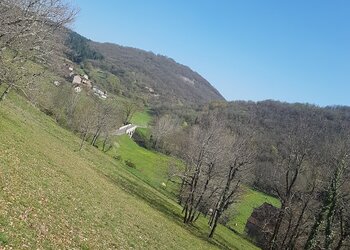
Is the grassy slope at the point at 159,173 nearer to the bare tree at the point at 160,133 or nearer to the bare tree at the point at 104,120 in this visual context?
the bare tree at the point at 104,120

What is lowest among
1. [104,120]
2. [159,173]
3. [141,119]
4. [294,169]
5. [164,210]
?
[164,210]

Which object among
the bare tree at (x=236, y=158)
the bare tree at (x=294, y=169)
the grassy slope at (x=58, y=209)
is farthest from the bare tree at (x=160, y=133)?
the grassy slope at (x=58, y=209)

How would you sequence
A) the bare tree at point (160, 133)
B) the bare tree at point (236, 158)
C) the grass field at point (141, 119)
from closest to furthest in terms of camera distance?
the bare tree at point (236, 158)
the bare tree at point (160, 133)
the grass field at point (141, 119)

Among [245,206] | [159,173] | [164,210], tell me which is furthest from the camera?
[245,206]

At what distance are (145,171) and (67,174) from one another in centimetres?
6108

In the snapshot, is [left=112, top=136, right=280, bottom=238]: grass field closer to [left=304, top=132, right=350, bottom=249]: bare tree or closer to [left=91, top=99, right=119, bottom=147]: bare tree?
[left=91, top=99, right=119, bottom=147]: bare tree

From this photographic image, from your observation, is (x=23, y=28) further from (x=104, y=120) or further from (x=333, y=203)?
(x=104, y=120)

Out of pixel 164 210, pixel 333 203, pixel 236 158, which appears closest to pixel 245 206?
pixel 164 210

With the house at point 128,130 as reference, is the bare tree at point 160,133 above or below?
above

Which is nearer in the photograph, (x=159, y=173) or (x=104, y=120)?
(x=104, y=120)

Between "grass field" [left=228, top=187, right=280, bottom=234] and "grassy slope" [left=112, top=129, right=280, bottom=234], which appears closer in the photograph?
"grass field" [left=228, top=187, right=280, bottom=234]

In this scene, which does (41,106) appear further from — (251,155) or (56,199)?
(56,199)

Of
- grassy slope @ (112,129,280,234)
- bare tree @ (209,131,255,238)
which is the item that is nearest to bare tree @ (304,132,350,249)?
bare tree @ (209,131,255,238)

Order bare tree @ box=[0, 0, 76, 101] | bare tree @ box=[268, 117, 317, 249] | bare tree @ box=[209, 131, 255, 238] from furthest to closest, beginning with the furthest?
bare tree @ box=[209, 131, 255, 238] → bare tree @ box=[268, 117, 317, 249] → bare tree @ box=[0, 0, 76, 101]
